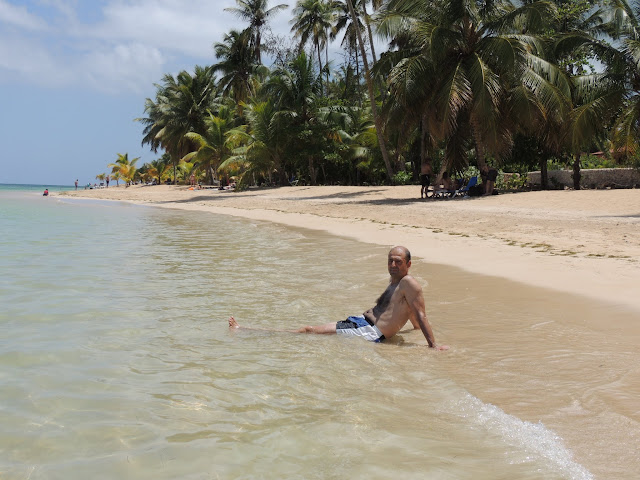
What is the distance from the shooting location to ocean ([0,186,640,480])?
2771 millimetres

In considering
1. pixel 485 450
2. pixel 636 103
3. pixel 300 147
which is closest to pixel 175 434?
pixel 485 450

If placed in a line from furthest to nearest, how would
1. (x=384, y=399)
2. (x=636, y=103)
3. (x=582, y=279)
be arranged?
1. (x=636, y=103)
2. (x=582, y=279)
3. (x=384, y=399)

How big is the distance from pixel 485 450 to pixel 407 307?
220cm

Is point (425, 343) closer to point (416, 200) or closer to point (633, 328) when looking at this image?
point (633, 328)

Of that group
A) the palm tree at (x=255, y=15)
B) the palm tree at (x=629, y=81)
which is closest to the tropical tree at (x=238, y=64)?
the palm tree at (x=255, y=15)

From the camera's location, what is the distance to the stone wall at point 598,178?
20578 millimetres

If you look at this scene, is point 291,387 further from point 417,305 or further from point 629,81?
point 629,81

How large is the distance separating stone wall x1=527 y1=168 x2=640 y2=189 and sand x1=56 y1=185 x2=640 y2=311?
12.6 ft

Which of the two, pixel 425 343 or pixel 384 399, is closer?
pixel 384 399

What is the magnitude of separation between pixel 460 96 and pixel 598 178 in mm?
7001

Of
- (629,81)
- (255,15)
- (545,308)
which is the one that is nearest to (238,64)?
(255,15)

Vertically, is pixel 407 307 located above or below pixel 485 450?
above

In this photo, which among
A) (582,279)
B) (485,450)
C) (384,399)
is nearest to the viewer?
(485,450)

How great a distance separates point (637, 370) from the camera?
3986 millimetres
